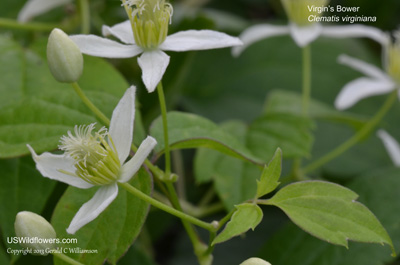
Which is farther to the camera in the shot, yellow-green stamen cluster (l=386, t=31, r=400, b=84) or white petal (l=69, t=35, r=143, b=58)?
yellow-green stamen cluster (l=386, t=31, r=400, b=84)

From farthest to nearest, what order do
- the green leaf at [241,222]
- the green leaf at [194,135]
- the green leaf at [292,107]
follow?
the green leaf at [292,107] → the green leaf at [194,135] → the green leaf at [241,222]

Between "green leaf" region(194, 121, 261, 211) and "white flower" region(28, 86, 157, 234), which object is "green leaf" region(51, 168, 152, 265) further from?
"green leaf" region(194, 121, 261, 211)

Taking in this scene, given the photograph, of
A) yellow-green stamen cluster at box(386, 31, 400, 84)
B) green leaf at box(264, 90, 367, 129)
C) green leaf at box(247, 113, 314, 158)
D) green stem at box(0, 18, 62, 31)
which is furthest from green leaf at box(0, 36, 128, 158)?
yellow-green stamen cluster at box(386, 31, 400, 84)

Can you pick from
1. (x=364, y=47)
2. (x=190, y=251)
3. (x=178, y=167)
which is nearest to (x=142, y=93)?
(x=178, y=167)

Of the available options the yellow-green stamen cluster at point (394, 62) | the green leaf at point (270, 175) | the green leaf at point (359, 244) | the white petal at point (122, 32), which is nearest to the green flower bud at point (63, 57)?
the white petal at point (122, 32)

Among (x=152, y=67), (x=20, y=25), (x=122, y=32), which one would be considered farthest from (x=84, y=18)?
(x=152, y=67)

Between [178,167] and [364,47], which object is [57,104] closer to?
[178,167]

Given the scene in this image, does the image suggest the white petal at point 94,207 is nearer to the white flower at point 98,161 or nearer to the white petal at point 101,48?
the white flower at point 98,161
